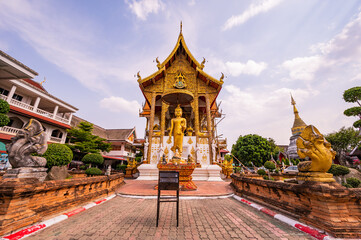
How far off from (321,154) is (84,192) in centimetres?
601

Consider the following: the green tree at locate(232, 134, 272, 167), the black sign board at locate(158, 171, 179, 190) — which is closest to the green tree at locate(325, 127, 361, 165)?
the green tree at locate(232, 134, 272, 167)

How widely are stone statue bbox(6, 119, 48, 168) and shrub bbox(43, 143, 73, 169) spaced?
129 inches

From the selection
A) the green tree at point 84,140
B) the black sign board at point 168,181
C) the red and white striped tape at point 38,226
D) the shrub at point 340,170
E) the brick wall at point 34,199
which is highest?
the green tree at point 84,140

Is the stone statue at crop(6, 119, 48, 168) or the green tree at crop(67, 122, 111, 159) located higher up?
the green tree at crop(67, 122, 111, 159)

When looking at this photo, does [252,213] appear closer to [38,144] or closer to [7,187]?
[7,187]

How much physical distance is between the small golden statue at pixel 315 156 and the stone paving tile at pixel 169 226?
110cm

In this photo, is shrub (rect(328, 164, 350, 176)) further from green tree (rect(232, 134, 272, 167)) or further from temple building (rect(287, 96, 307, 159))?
temple building (rect(287, 96, 307, 159))

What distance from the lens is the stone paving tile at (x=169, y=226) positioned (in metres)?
2.51

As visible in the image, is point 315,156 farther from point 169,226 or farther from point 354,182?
point 354,182

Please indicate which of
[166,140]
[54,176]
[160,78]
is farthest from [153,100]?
[54,176]

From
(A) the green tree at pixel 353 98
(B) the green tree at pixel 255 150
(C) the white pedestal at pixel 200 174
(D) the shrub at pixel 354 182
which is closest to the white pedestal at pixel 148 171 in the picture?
(C) the white pedestal at pixel 200 174

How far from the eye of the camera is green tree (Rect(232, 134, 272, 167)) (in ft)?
94.7

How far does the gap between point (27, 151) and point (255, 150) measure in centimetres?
3228

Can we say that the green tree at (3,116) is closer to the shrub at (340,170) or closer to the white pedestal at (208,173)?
the white pedestal at (208,173)
